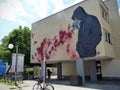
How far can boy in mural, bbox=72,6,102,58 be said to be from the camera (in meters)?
19.1

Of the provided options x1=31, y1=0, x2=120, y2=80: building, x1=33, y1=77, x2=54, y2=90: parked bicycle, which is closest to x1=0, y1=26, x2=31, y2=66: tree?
x1=31, y1=0, x2=120, y2=80: building

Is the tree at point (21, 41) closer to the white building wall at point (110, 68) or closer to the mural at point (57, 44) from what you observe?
the mural at point (57, 44)

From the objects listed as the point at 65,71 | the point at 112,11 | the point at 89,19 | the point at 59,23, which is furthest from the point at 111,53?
the point at 65,71

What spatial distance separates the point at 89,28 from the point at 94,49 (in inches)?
111

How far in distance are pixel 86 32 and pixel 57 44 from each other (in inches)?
208

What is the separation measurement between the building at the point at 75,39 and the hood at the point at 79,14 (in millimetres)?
466

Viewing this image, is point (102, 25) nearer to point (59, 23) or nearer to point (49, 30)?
point (59, 23)

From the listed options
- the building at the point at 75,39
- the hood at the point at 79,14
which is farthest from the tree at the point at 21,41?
the hood at the point at 79,14

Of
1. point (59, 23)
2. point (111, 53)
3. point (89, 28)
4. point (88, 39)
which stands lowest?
point (111, 53)

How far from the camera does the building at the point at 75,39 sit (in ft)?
66.0

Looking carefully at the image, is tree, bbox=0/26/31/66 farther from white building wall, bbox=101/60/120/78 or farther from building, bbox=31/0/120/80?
white building wall, bbox=101/60/120/78

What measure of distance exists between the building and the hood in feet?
1.53

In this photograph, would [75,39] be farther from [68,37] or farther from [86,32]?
[86,32]

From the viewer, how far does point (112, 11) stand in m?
24.1
